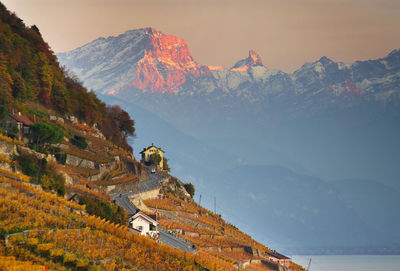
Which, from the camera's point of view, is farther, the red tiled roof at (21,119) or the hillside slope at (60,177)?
the red tiled roof at (21,119)

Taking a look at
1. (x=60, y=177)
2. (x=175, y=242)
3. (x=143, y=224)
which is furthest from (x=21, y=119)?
(x=175, y=242)

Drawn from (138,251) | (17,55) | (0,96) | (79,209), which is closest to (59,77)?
(17,55)

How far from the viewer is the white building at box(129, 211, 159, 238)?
194 feet

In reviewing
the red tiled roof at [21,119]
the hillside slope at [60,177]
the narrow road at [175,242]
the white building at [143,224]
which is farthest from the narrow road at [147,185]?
the white building at [143,224]

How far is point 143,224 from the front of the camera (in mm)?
60219

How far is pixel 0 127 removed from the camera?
69625 mm

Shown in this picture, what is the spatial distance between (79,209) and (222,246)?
32040 millimetres

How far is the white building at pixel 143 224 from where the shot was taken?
194ft

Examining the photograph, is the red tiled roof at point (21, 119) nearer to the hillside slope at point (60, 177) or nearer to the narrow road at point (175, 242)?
the hillside slope at point (60, 177)

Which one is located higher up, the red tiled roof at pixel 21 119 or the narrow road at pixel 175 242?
the red tiled roof at pixel 21 119

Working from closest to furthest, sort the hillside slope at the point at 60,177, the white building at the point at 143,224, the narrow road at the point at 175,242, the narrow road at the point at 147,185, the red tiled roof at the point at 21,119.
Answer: the hillside slope at the point at 60,177
the white building at the point at 143,224
the narrow road at the point at 175,242
the red tiled roof at the point at 21,119
the narrow road at the point at 147,185

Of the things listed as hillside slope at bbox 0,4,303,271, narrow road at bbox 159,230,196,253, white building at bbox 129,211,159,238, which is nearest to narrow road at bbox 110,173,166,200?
hillside slope at bbox 0,4,303,271

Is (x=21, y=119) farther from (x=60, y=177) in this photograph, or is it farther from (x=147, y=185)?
(x=147, y=185)

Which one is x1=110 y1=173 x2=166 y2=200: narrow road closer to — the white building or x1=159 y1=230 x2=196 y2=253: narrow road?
x1=159 y1=230 x2=196 y2=253: narrow road
